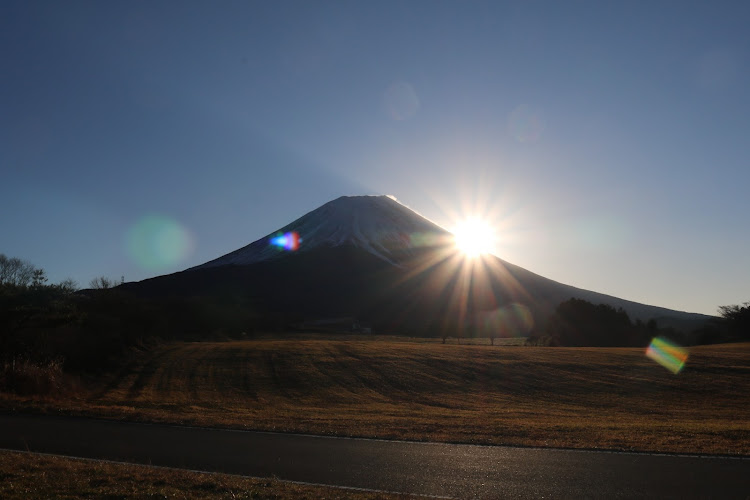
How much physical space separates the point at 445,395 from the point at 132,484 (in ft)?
78.3

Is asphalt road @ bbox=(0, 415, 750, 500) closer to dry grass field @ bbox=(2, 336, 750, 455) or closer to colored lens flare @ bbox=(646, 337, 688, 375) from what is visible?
dry grass field @ bbox=(2, 336, 750, 455)

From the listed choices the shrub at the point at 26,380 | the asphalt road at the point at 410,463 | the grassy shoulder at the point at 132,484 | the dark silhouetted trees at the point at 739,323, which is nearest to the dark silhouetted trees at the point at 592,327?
the dark silhouetted trees at the point at 739,323

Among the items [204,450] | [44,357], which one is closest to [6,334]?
[44,357]

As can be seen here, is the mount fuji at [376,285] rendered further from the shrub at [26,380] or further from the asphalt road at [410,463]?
the asphalt road at [410,463]

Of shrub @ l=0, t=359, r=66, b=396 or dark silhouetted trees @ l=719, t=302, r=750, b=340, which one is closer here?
shrub @ l=0, t=359, r=66, b=396

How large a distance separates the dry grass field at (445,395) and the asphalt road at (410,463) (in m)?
1.30

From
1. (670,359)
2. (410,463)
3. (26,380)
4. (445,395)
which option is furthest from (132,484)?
(670,359)

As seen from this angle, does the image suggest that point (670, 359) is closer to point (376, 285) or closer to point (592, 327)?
point (592, 327)

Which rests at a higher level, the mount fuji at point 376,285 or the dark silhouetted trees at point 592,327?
the mount fuji at point 376,285

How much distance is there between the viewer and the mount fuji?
5261 inches

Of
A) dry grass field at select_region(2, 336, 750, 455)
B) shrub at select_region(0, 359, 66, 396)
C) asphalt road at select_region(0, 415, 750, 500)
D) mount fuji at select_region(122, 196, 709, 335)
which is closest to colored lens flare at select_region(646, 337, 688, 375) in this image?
dry grass field at select_region(2, 336, 750, 455)

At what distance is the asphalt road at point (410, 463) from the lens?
30.0 feet

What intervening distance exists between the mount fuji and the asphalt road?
3692 inches

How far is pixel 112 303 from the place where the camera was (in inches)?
2645
